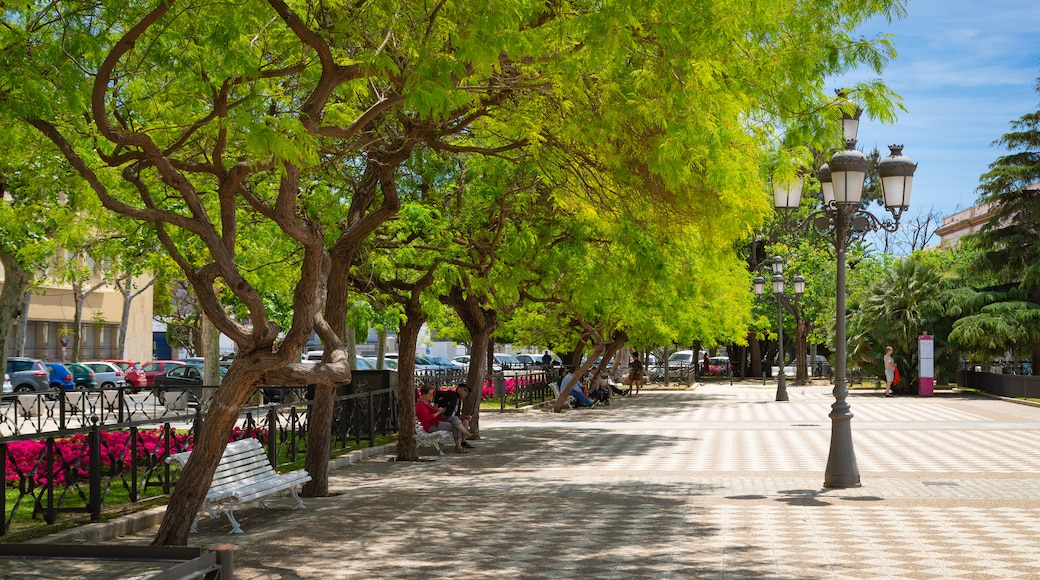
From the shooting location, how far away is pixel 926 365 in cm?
4016

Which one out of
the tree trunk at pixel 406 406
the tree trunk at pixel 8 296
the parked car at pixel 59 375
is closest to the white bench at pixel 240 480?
the tree trunk at pixel 406 406

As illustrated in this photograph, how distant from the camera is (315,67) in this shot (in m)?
12.9

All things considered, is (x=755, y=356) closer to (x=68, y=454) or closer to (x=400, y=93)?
(x=68, y=454)

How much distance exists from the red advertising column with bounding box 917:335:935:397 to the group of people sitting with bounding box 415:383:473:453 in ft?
78.7

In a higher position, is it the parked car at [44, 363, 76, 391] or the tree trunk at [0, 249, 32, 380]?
the tree trunk at [0, 249, 32, 380]

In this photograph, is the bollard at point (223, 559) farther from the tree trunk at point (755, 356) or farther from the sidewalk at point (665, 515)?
the tree trunk at point (755, 356)

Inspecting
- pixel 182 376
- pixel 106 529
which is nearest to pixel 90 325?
pixel 182 376

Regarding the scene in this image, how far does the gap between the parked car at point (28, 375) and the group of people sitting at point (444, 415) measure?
2400 cm

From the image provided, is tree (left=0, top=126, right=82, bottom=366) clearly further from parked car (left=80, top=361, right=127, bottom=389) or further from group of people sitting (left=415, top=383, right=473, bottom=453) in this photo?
parked car (left=80, top=361, right=127, bottom=389)

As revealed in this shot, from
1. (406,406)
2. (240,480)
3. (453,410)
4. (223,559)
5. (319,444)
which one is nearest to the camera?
(223,559)

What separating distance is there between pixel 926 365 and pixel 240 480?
33531mm

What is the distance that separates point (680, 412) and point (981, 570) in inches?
960

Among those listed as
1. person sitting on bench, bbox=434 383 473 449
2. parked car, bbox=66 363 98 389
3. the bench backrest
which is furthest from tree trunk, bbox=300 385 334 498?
parked car, bbox=66 363 98 389

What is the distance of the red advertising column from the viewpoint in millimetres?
39656
